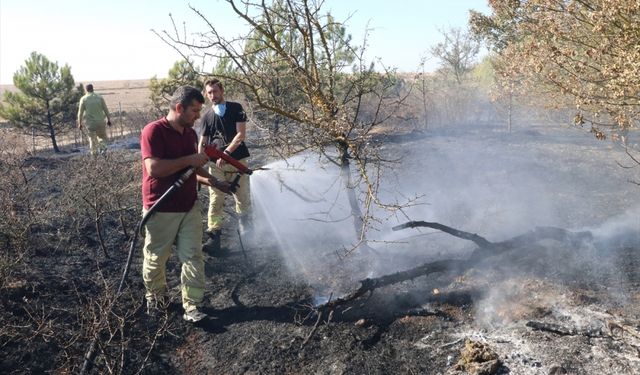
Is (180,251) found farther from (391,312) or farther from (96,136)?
(96,136)

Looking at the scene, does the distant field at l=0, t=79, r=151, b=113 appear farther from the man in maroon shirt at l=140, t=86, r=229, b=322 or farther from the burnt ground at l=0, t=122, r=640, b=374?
the man in maroon shirt at l=140, t=86, r=229, b=322

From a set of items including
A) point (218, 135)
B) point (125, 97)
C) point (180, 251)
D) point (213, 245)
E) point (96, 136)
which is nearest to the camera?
point (180, 251)

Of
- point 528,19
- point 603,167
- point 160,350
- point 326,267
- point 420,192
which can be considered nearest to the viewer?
point 160,350

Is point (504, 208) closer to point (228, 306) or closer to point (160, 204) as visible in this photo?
point (228, 306)

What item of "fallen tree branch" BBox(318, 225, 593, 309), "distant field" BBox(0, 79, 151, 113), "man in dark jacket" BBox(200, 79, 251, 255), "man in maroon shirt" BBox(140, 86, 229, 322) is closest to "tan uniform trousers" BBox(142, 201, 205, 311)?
"man in maroon shirt" BBox(140, 86, 229, 322)

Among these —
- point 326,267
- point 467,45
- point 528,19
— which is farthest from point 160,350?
point 467,45

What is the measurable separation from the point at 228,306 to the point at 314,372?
3.96ft

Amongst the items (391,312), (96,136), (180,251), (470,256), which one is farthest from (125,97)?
(391,312)

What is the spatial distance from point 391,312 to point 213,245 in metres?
2.30

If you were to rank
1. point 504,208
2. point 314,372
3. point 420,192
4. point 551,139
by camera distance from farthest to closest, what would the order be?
point 551,139, point 420,192, point 504,208, point 314,372

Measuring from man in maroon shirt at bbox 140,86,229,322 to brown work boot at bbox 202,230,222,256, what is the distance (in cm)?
116

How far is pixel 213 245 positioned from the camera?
16.6ft

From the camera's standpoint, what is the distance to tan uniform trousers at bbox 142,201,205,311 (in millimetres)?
3688

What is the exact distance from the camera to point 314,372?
3053 millimetres
